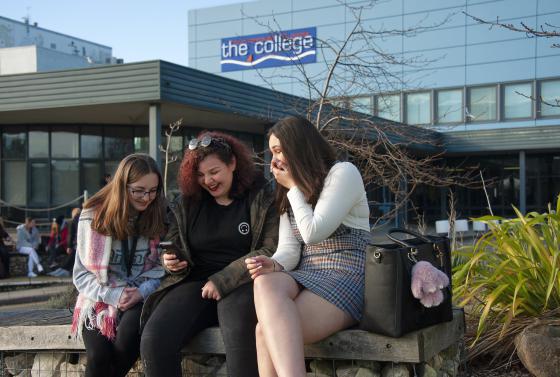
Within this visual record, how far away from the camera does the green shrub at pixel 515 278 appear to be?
427 centimetres

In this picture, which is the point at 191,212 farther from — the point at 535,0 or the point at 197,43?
the point at 197,43

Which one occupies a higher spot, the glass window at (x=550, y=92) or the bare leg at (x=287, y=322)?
the glass window at (x=550, y=92)

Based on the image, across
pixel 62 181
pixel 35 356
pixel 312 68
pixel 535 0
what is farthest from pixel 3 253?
pixel 535 0

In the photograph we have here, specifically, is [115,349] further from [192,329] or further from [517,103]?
[517,103]

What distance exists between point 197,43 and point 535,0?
1675 centimetres

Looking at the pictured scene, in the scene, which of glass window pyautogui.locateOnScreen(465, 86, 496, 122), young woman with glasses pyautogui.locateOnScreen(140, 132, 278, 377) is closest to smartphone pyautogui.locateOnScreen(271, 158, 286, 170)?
young woman with glasses pyautogui.locateOnScreen(140, 132, 278, 377)

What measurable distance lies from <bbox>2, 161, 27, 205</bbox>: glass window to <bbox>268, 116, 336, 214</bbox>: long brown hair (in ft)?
53.8

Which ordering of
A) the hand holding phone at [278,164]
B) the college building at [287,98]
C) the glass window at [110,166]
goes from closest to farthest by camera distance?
the hand holding phone at [278,164] → the college building at [287,98] → the glass window at [110,166]

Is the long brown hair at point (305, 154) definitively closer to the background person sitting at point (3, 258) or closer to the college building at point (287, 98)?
the college building at point (287, 98)

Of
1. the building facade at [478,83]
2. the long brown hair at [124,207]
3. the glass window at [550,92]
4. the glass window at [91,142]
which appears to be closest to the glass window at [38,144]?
the glass window at [91,142]

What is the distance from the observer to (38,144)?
18.5 metres

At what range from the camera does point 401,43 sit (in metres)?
29.6

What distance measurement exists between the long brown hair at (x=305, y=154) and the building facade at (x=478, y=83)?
73.7 feet

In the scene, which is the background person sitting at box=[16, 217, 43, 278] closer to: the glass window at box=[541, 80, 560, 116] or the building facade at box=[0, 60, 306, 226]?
the building facade at box=[0, 60, 306, 226]
